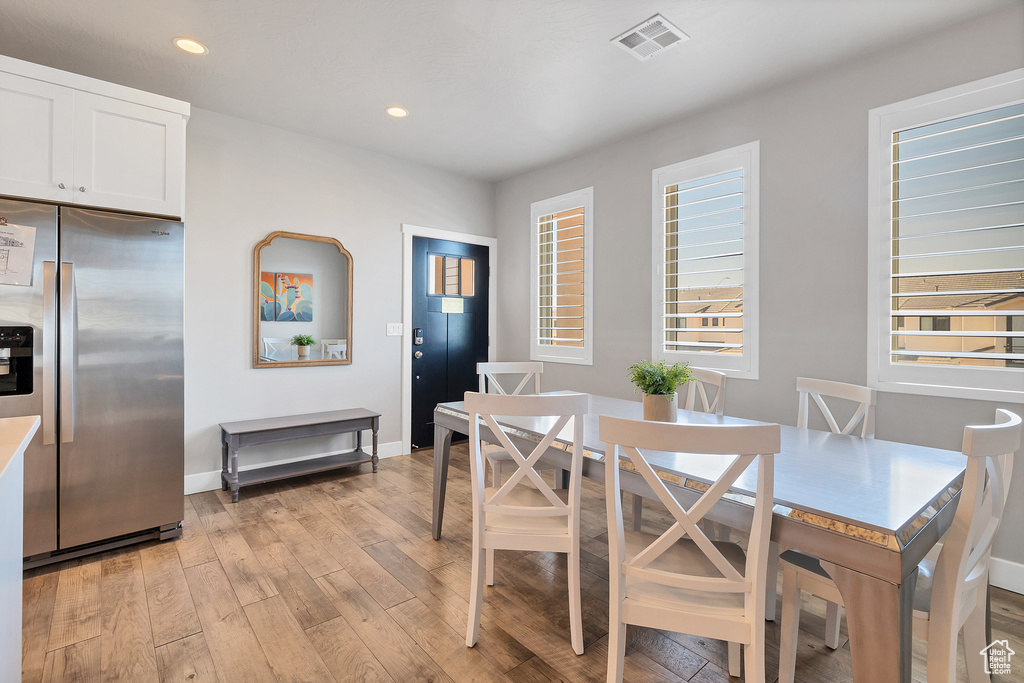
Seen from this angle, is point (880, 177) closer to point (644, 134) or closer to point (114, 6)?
point (644, 134)

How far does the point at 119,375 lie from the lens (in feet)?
8.36

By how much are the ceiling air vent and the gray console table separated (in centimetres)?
311

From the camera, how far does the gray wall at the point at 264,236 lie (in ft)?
11.3

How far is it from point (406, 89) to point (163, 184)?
1510 millimetres

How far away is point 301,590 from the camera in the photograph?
2.20m

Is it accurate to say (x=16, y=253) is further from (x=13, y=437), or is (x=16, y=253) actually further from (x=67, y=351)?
(x=13, y=437)

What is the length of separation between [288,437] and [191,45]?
2476mm

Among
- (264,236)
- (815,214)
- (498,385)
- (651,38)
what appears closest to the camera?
(651,38)

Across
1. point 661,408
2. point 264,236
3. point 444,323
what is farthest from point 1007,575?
point 264,236

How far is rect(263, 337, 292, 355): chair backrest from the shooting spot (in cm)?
375

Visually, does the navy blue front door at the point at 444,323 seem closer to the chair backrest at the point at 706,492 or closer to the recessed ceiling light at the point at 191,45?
the recessed ceiling light at the point at 191,45

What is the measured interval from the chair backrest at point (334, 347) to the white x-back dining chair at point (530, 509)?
8.36 feet

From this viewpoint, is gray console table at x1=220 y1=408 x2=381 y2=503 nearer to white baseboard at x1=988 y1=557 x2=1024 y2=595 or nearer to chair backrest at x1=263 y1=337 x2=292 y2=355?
chair backrest at x1=263 y1=337 x2=292 y2=355

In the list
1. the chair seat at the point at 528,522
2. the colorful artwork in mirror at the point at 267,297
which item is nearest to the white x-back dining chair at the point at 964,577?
the chair seat at the point at 528,522
